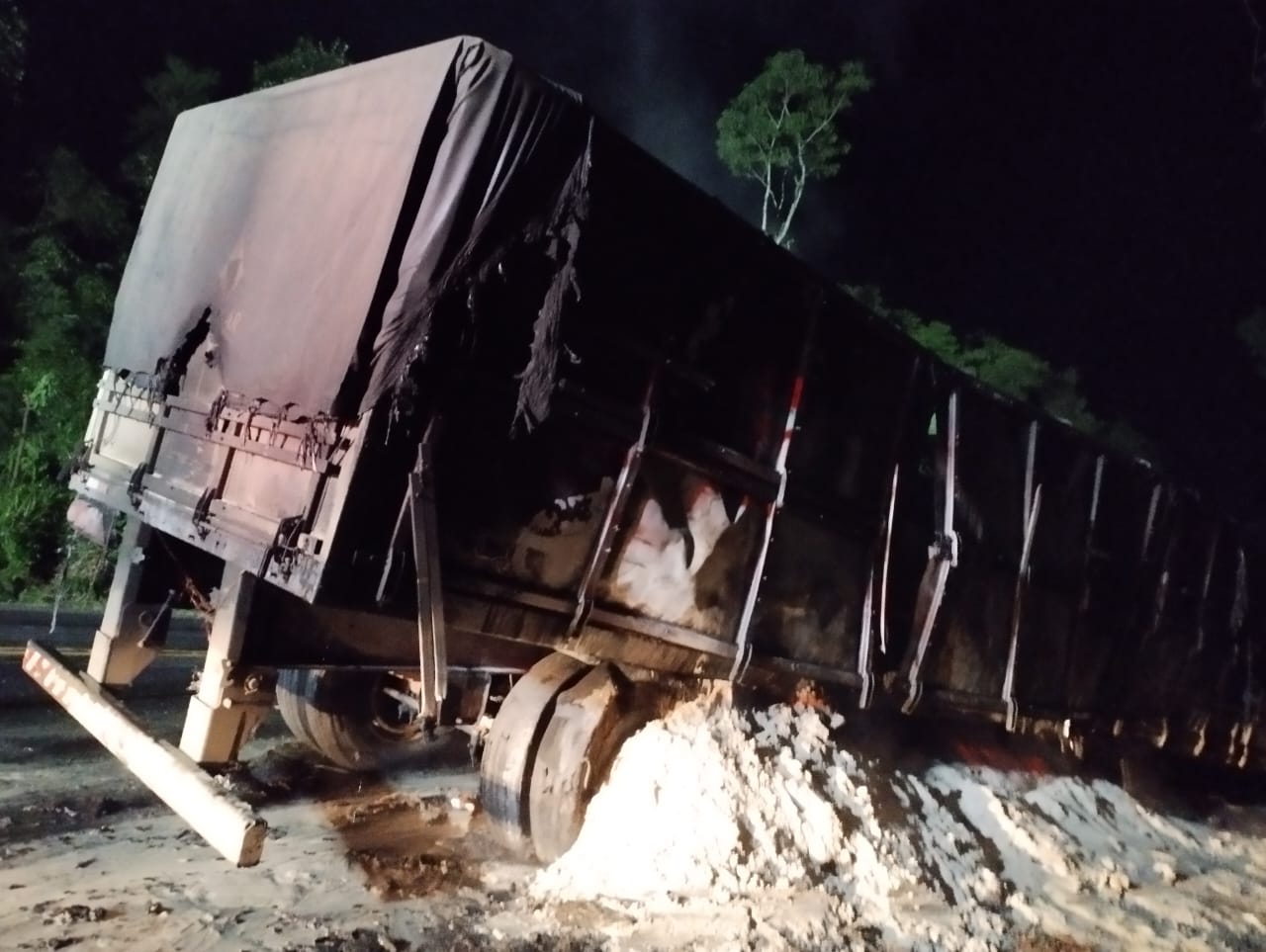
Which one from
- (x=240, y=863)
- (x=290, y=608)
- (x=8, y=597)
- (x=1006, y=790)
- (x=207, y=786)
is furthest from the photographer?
(x=8, y=597)

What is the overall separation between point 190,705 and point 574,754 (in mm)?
1584

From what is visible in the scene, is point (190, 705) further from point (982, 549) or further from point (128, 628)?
point (982, 549)

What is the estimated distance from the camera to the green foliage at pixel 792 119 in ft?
53.4

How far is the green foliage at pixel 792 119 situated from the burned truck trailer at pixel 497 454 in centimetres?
1231

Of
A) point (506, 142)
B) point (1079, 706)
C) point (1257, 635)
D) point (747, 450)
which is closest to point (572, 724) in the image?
point (747, 450)

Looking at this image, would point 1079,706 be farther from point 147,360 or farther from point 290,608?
point 147,360

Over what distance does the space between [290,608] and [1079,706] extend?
18.6ft

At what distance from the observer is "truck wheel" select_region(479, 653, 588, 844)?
4078mm

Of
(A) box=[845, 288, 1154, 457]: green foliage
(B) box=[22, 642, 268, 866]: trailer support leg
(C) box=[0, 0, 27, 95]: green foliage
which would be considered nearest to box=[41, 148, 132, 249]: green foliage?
(C) box=[0, 0, 27, 95]: green foliage

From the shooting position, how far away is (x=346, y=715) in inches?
195

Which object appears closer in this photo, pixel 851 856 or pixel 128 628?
pixel 128 628

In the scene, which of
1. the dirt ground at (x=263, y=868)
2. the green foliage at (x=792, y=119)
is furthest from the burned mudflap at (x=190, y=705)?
the green foliage at (x=792, y=119)

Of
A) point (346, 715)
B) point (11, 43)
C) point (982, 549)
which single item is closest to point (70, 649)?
point (346, 715)

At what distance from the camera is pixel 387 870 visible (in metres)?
4.12
